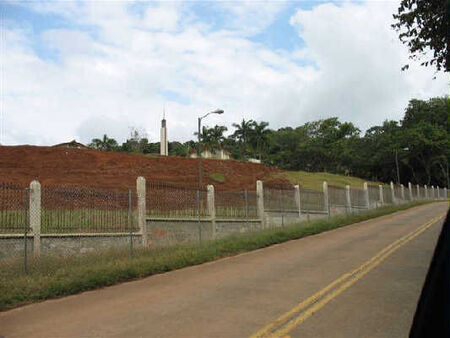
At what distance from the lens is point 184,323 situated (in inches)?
240

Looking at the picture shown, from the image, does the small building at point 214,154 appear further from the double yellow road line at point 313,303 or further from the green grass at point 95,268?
the double yellow road line at point 313,303

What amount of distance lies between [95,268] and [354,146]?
80308 mm

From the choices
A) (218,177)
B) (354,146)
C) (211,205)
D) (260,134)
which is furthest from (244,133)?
(211,205)

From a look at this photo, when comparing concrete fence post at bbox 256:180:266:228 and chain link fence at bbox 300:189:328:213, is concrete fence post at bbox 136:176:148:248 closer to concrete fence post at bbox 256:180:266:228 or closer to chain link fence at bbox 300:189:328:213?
concrete fence post at bbox 256:180:266:228

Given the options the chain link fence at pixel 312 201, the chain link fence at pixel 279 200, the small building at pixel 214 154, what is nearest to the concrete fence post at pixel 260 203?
the chain link fence at pixel 279 200

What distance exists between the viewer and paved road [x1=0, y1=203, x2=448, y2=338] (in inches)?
229

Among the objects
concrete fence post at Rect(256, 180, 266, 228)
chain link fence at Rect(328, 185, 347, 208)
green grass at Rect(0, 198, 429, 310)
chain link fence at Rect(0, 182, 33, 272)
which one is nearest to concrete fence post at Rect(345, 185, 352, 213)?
chain link fence at Rect(328, 185, 347, 208)

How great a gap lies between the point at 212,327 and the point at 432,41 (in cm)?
894

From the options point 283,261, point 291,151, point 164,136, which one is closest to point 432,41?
point 283,261

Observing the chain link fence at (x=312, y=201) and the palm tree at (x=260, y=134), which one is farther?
the palm tree at (x=260, y=134)

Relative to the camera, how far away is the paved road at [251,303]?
5.81 metres

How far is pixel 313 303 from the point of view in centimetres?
704

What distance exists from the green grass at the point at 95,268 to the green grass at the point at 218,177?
65.4 ft

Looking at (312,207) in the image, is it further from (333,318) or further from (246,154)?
(246,154)
